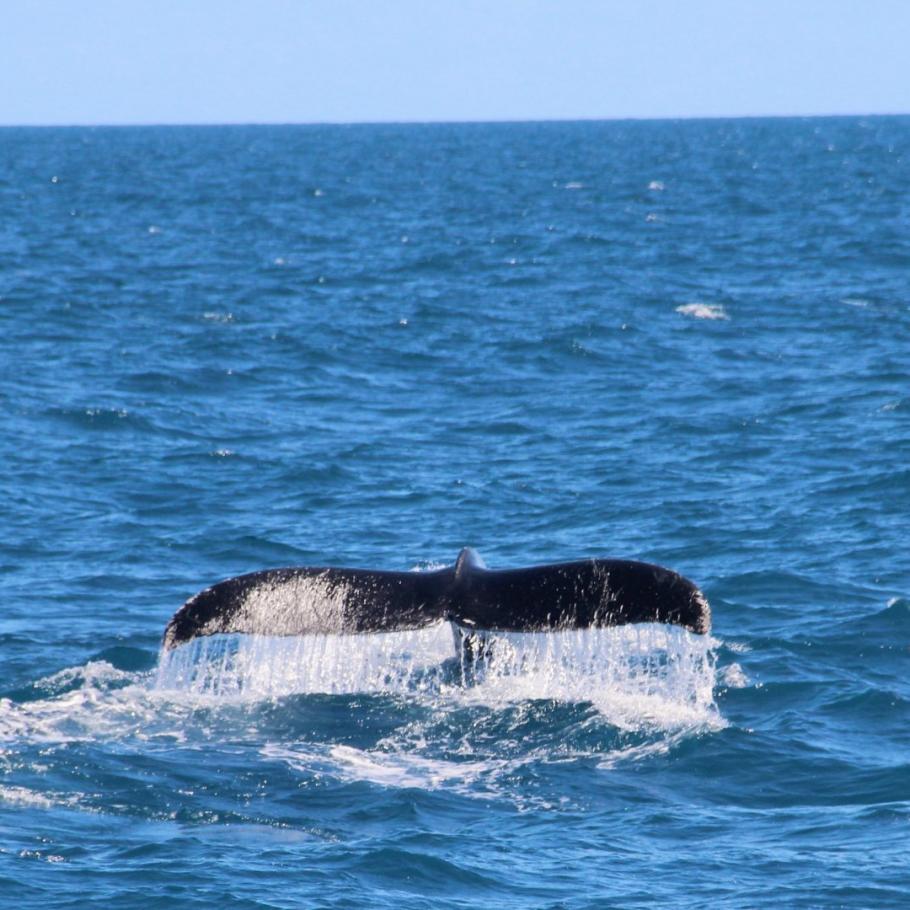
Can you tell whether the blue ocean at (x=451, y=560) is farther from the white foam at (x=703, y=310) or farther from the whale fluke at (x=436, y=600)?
the whale fluke at (x=436, y=600)

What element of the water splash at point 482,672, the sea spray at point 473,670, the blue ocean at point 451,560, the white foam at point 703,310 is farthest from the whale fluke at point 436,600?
the white foam at point 703,310

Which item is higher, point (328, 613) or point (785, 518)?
point (785, 518)

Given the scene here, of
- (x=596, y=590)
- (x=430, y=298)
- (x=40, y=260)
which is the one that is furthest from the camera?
(x=40, y=260)

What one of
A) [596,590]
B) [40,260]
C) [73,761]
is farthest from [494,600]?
[40,260]

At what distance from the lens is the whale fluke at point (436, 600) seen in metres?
10.3

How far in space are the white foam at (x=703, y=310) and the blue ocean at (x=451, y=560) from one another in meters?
0.17

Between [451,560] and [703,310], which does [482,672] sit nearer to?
[451,560]

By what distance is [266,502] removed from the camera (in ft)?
64.0

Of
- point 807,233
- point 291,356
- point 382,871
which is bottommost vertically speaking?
point 382,871

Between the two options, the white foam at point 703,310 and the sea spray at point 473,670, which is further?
the white foam at point 703,310

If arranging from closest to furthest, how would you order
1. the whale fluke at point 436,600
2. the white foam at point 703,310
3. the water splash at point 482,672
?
the whale fluke at point 436,600 → the water splash at point 482,672 → the white foam at point 703,310

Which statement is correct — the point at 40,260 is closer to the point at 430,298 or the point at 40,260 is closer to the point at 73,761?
the point at 430,298

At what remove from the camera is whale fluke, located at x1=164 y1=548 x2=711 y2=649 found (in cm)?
1032

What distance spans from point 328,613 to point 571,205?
194 feet
